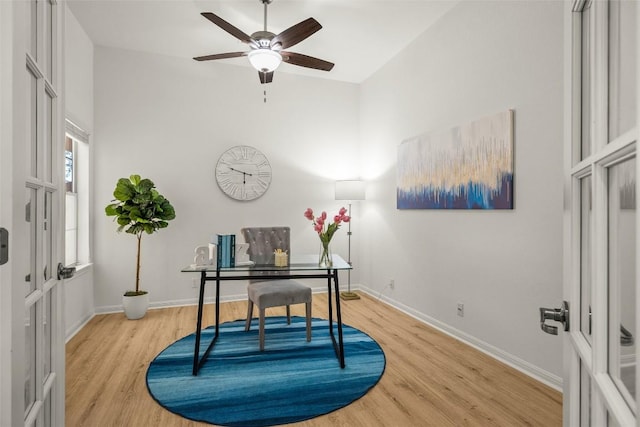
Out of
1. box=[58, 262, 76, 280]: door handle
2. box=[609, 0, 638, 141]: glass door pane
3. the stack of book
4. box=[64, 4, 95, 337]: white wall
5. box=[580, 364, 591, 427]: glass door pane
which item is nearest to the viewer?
box=[609, 0, 638, 141]: glass door pane

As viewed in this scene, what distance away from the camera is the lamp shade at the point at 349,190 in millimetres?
4371

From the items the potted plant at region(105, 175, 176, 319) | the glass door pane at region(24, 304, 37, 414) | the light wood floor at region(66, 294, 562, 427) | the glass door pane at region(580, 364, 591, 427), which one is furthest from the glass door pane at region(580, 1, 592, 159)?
Result: the potted plant at region(105, 175, 176, 319)

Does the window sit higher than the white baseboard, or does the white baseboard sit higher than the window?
the window

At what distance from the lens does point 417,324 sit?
343 cm

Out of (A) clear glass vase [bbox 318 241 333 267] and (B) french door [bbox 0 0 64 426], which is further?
(A) clear glass vase [bbox 318 241 333 267]

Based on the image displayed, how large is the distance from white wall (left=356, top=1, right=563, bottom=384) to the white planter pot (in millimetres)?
2757

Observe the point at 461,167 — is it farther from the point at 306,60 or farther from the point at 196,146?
the point at 196,146

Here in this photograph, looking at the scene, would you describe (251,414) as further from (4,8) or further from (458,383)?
(4,8)

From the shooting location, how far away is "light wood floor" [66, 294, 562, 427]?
1.88 metres

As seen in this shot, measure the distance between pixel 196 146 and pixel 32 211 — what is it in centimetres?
330

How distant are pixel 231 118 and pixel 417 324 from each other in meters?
3.23

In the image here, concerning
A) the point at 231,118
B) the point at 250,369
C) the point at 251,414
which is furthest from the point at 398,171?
the point at 251,414

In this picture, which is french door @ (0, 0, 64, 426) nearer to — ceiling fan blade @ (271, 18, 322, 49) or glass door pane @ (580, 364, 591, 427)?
glass door pane @ (580, 364, 591, 427)

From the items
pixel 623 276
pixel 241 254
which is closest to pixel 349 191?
pixel 241 254
